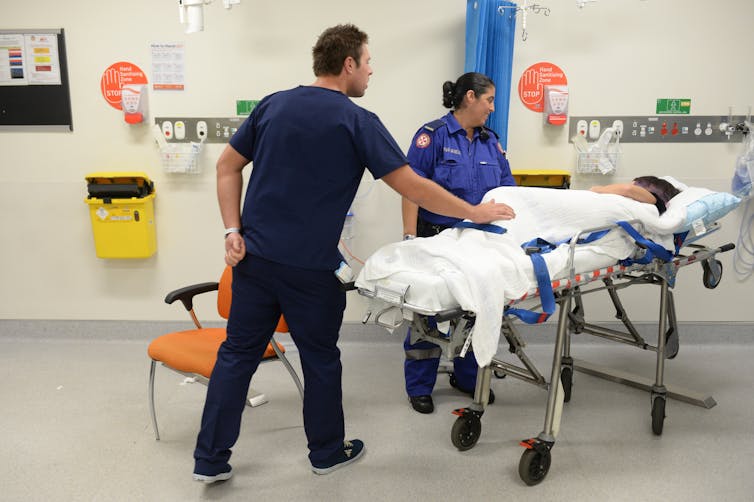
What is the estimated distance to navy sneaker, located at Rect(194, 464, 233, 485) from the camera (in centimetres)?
223

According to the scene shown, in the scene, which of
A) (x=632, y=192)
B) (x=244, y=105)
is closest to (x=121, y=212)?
(x=244, y=105)

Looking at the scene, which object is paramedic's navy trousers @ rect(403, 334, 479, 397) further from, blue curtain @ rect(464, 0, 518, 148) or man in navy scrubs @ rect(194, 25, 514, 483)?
blue curtain @ rect(464, 0, 518, 148)

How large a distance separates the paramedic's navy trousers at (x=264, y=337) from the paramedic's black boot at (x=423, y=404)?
723 millimetres

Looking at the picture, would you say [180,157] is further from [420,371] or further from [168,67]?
[420,371]

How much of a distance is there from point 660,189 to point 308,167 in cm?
165

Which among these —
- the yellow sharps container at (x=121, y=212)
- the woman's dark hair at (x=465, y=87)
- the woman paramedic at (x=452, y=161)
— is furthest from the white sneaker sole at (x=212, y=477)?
the woman's dark hair at (x=465, y=87)

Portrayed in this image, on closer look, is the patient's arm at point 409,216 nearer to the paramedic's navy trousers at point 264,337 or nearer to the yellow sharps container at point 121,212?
the paramedic's navy trousers at point 264,337

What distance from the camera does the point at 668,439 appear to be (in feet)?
8.73

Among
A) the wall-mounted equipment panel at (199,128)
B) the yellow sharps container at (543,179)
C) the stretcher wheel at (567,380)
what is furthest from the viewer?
the wall-mounted equipment panel at (199,128)

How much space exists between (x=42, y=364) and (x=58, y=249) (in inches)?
26.3

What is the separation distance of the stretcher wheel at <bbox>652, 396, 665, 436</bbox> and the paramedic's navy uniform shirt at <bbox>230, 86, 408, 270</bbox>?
1.51 meters

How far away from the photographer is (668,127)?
3.57 m

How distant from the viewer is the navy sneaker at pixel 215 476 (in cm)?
223

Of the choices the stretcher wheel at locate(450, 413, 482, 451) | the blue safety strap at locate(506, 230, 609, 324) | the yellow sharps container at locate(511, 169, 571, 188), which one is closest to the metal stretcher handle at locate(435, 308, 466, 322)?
the blue safety strap at locate(506, 230, 609, 324)
